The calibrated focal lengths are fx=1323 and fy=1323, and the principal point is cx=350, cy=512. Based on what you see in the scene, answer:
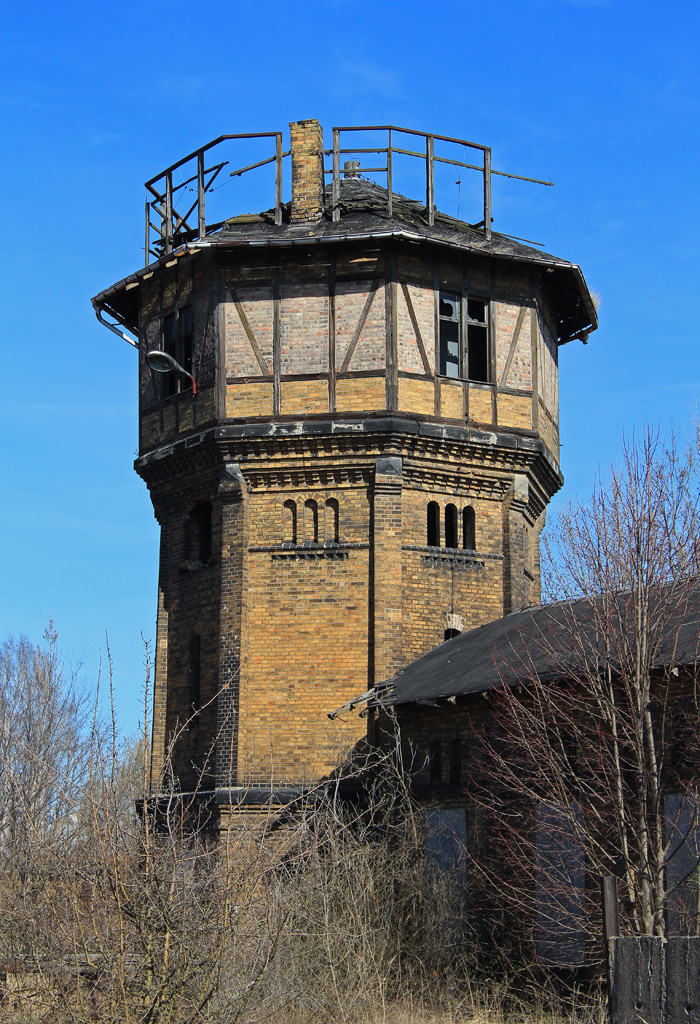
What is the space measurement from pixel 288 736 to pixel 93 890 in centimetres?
1041

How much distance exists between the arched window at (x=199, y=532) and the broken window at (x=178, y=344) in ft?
6.60

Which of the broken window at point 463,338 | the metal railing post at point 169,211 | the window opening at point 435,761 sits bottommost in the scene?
the window opening at point 435,761

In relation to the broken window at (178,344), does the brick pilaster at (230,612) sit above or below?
below

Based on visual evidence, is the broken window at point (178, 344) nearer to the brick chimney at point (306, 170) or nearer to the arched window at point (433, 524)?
the brick chimney at point (306, 170)

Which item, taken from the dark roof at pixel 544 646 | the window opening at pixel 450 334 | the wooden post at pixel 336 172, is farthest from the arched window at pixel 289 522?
the wooden post at pixel 336 172

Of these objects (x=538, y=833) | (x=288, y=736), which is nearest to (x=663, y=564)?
(x=538, y=833)

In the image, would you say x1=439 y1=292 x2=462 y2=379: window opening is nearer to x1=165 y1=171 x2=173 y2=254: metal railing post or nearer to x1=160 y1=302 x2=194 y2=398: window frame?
x1=160 y1=302 x2=194 y2=398: window frame

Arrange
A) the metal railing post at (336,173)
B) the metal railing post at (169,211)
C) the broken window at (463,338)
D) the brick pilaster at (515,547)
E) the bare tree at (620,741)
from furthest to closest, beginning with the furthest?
the metal railing post at (169,211), the metal railing post at (336,173), the broken window at (463,338), the brick pilaster at (515,547), the bare tree at (620,741)

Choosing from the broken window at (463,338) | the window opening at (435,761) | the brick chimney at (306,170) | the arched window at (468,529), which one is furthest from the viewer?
the brick chimney at (306,170)

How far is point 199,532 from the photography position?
72.6 feet

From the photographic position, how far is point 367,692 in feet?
63.1

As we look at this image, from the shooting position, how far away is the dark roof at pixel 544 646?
13742 mm

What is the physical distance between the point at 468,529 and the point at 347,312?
3.92 m

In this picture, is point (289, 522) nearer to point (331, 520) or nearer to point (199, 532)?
point (331, 520)
